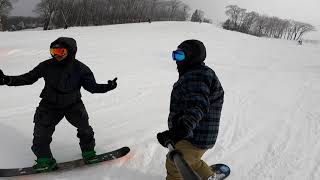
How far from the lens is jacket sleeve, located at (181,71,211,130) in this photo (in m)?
2.82

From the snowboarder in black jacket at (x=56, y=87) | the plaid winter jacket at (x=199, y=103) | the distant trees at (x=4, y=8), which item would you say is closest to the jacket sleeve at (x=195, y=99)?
the plaid winter jacket at (x=199, y=103)

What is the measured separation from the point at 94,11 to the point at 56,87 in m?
74.9

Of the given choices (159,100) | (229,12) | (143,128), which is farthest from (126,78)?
(229,12)

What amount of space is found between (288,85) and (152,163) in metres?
7.11

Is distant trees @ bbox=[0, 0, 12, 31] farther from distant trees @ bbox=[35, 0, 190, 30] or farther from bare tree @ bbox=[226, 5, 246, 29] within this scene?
bare tree @ bbox=[226, 5, 246, 29]

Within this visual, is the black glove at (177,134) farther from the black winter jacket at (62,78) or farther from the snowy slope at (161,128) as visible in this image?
the snowy slope at (161,128)

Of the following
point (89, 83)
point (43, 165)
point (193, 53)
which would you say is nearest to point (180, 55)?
point (193, 53)

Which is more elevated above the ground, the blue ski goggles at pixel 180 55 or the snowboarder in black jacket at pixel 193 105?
the blue ski goggles at pixel 180 55

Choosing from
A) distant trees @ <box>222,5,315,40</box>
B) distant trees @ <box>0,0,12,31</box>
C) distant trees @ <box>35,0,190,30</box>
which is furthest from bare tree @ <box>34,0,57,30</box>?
distant trees @ <box>222,5,315,40</box>

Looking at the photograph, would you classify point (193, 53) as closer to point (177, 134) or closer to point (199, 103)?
point (199, 103)

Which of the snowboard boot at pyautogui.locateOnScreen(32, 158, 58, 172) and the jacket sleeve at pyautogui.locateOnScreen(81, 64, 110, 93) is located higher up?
the jacket sleeve at pyautogui.locateOnScreen(81, 64, 110, 93)

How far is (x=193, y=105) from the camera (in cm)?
291

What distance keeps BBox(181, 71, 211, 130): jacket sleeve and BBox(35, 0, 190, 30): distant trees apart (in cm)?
5910

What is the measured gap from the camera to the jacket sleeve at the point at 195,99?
2816 millimetres
